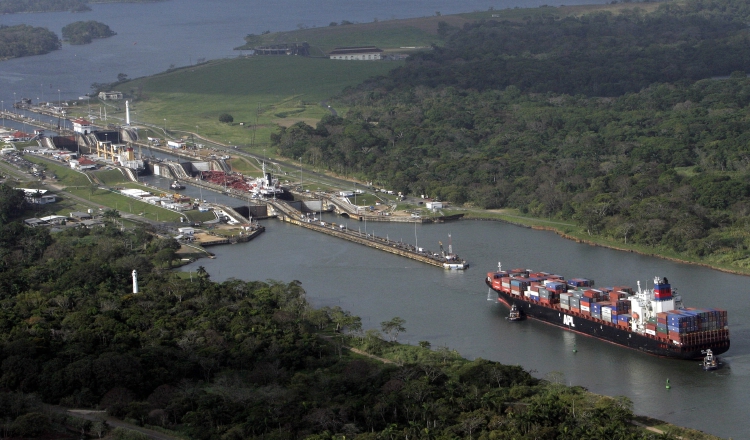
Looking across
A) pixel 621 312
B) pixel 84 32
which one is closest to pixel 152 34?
pixel 84 32

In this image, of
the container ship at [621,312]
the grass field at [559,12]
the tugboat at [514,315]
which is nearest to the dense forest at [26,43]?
the grass field at [559,12]

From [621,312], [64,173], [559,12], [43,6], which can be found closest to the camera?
[621,312]

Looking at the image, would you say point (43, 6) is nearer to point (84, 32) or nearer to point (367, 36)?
point (84, 32)

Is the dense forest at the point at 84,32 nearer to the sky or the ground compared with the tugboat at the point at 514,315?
nearer to the sky

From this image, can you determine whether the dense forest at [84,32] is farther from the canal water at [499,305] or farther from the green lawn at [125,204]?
the canal water at [499,305]

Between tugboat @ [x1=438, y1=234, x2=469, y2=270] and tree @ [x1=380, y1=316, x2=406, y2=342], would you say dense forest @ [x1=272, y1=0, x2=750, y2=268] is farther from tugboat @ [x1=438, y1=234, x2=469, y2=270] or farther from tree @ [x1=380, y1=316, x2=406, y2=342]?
tree @ [x1=380, y1=316, x2=406, y2=342]

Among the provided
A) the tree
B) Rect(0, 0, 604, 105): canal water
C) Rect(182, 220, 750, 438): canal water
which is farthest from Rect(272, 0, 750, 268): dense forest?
Rect(0, 0, 604, 105): canal water

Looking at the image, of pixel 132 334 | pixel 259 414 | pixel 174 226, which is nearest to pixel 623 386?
pixel 259 414
